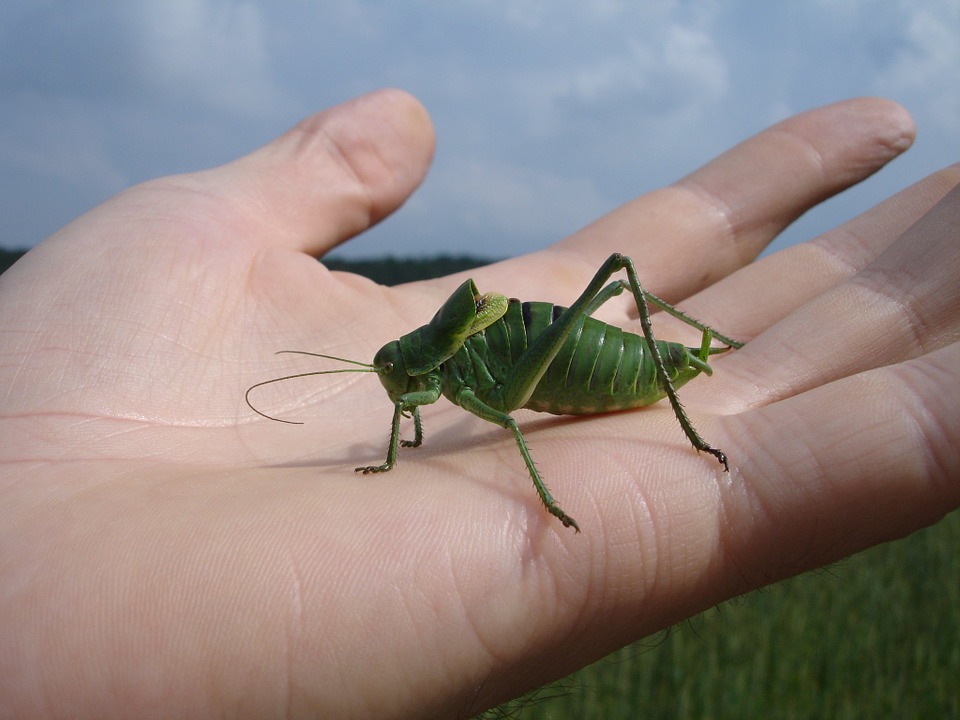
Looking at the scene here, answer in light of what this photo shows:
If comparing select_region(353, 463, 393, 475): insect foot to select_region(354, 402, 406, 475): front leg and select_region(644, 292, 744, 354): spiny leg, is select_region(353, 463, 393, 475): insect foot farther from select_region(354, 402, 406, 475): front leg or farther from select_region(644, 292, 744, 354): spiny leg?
select_region(644, 292, 744, 354): spiny leg

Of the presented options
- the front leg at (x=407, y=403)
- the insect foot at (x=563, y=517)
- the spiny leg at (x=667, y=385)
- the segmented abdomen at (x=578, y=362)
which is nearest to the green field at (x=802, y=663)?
the segmented abdomen at (x=578, y=362)

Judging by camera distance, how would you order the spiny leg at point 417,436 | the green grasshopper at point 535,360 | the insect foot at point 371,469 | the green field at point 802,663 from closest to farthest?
the insect foot at point 371,469
the green grasshopper at point 535,360
the spiny leg at point 417,436
the green field at point 802,663

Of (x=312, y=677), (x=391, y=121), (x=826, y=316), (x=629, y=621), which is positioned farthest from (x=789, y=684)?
(x=391, y=121)

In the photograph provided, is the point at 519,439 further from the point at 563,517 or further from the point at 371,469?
the point at 371,469

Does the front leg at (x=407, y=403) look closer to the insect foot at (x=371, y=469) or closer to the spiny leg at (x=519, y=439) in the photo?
the insect foot at (x=371, y=469)

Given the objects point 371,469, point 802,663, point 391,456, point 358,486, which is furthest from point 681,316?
point 802,663

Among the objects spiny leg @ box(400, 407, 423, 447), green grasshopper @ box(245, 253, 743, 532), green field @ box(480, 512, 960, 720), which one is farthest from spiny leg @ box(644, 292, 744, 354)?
green field @ box(480, 512, 960, 720)
